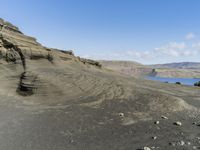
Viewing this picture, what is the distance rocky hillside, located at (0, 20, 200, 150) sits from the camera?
973 cm

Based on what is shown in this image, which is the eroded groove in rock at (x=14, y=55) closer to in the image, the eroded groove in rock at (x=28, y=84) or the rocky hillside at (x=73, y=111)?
the rocky hillside at (x=73, y=111)

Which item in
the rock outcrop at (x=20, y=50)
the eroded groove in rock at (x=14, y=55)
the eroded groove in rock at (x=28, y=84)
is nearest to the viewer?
the eroded groove in rock at (x=28, y=84)

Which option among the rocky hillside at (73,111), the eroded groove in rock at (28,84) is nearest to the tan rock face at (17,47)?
the rocky hillside at (73,111)

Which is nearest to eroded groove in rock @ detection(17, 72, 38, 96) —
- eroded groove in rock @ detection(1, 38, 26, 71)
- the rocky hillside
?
the rocky hillside

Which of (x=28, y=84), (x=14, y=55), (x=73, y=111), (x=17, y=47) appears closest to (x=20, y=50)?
(x=17, y=47)

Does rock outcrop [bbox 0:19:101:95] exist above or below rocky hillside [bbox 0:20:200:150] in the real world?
above

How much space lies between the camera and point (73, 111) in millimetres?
14398

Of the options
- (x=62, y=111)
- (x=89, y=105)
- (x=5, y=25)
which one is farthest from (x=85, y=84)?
(x=5, y=25)

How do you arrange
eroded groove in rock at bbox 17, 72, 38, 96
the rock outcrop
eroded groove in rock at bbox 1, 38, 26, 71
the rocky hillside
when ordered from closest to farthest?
the rocky hillside, eroded groove in rock at bbox 17, 72, 38, 96, the rock outcrop, eroded groove in rock at bbox 1, 38, 26, 71

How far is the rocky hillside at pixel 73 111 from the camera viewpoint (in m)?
9.73

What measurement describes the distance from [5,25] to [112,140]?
21964mm

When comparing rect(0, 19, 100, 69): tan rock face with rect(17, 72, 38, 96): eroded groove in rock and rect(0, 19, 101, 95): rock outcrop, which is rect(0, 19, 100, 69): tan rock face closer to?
rect(0, 19, 101, 95): rock outcrop

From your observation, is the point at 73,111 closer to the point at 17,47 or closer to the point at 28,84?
the point at 28,84

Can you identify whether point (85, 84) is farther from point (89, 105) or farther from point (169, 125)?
point (169, 125)
